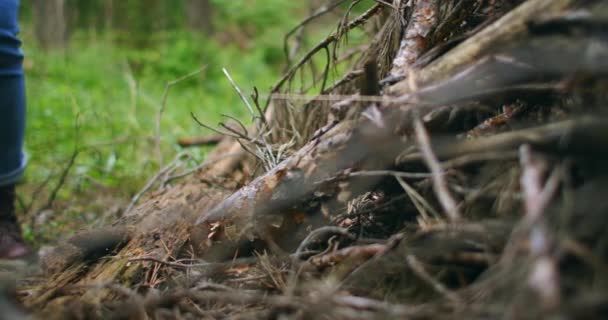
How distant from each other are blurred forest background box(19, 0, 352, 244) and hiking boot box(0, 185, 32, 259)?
10.0 inches

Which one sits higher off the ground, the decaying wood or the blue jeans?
the blue jeans

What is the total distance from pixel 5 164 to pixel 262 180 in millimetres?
1036

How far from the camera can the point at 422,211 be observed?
0.91 m

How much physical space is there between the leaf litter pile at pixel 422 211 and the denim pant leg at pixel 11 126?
538 millimetres

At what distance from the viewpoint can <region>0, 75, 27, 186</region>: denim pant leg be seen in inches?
61.2

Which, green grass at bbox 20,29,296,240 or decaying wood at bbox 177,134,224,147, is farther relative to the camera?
decaying wood at bbox 177,134,224,147

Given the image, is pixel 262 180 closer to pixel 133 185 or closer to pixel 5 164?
pixel 5 164

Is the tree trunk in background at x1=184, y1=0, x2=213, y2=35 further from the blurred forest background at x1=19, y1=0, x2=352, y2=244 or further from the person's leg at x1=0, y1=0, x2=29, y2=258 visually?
the person's leg at x1=0, y1=0, x2=29, y2=258

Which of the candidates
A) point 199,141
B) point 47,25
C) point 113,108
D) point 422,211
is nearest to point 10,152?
point 199,141

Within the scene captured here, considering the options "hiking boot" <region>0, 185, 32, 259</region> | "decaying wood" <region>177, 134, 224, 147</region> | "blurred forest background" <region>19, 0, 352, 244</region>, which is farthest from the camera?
"decaying wood" <region>177, 134, 224, 147</region>

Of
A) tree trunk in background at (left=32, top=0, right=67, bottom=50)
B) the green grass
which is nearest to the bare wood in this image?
the green grass

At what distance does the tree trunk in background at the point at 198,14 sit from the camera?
8.60 metres

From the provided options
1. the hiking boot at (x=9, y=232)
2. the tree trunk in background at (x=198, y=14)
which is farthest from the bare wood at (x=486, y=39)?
the tree trunk in background at (x=198, y=14)

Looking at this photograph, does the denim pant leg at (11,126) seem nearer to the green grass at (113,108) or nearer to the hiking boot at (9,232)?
the hiking boot at (9,232)
